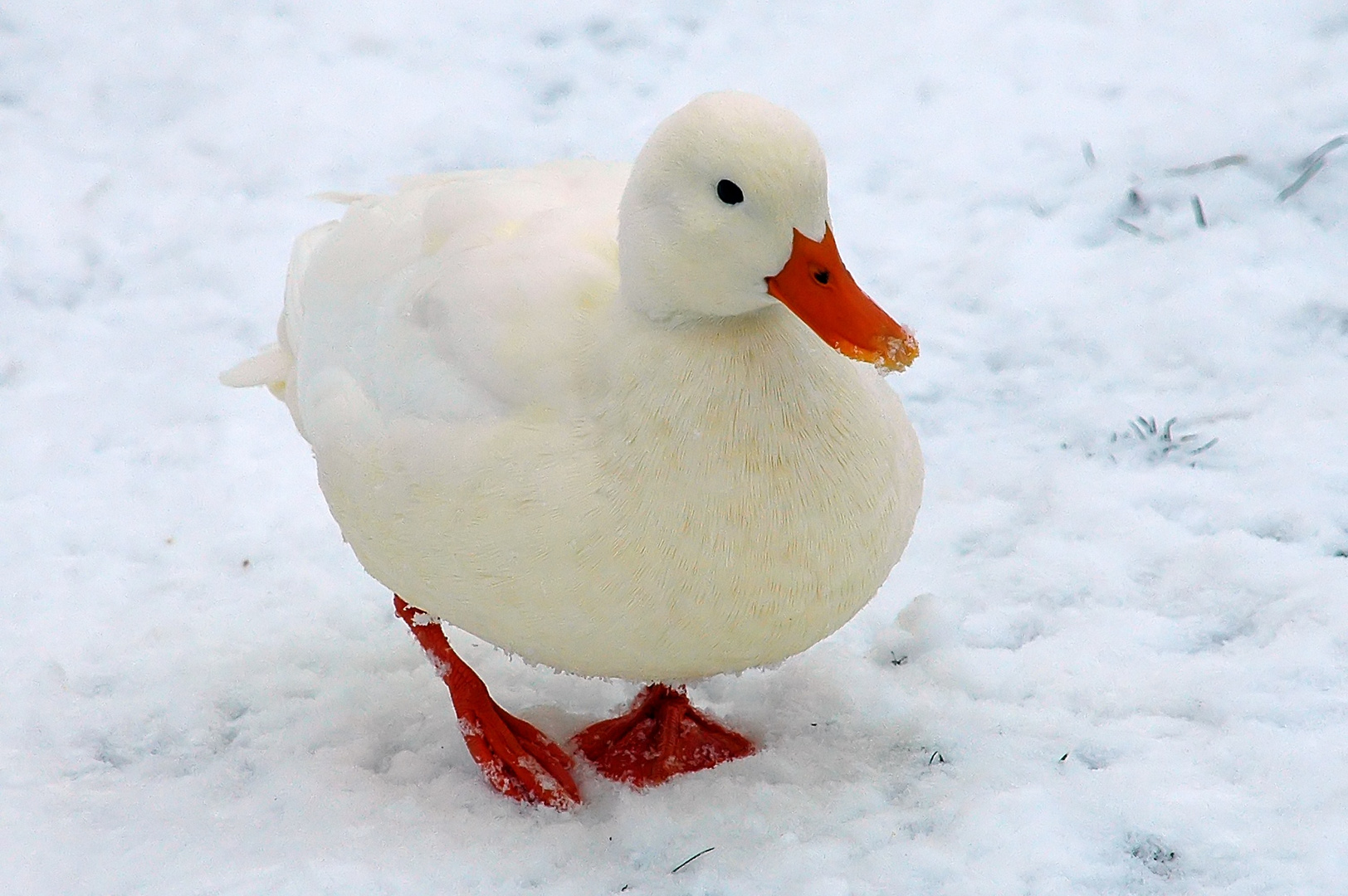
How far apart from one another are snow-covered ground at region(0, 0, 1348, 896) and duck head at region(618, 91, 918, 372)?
0.93 meters

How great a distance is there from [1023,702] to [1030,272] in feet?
6.25

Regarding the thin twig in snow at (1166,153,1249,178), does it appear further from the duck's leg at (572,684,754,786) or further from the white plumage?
the duck's leg at (572,684,754,786)

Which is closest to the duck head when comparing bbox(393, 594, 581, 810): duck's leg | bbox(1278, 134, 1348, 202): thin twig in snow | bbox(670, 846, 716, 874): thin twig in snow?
bbox(670, 846, 716, 874): thin twig in snow

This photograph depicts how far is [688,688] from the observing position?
3180 mm

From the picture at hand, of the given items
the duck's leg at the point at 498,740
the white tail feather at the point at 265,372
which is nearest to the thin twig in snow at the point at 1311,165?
the duck's leg at the point at 498,740

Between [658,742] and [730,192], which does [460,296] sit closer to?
[730,192]

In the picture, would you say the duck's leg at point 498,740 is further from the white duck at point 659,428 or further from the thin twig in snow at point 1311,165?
the thin twig in snow at point 1311,165

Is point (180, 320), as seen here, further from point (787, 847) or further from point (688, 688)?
point (787, 847)

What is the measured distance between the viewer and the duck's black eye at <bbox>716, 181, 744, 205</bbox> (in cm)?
222

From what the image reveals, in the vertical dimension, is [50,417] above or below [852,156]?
below

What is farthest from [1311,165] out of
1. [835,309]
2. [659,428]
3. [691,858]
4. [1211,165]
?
[691,858]

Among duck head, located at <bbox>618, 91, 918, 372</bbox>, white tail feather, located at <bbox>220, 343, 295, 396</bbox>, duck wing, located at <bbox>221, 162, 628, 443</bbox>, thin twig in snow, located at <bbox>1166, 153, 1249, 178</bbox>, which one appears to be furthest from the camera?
thin twig in snow, located at <bbox>1166, 153, 1249, 178</bbox>

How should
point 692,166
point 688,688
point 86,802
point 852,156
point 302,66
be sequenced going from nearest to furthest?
point 692,166 < point 86,802 < point 688,688 < point 852,156 < point 302,66

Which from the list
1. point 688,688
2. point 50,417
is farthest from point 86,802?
point 50,417
